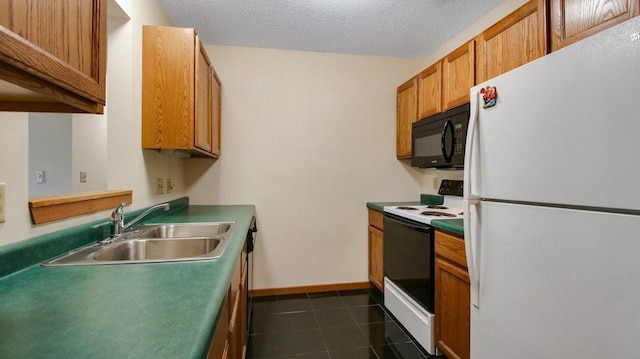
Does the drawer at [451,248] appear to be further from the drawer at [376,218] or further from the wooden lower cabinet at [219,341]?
the wooden lower cabinet at [219,341]

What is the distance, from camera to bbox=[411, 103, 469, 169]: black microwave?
1.96m

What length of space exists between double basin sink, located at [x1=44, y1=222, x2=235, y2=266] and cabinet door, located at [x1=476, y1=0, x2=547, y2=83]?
1.76 m

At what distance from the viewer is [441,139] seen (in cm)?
212

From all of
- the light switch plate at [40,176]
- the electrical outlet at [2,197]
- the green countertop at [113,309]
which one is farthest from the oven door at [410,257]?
the light switch plate at [40,176]

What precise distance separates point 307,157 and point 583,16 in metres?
2.21

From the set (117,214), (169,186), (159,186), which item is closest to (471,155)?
(117,214)

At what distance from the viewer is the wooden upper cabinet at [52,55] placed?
450mm

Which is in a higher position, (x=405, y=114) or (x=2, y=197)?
(x=405, y=114)

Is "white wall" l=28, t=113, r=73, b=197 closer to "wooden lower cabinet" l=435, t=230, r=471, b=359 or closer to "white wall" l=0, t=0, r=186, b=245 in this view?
"white wall" l=0, t=0, r=186, b=245

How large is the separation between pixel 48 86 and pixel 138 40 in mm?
1505

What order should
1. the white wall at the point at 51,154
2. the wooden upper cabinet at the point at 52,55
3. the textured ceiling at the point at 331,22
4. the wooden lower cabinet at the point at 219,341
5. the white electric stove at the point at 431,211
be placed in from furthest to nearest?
the white wall at the point at 51,154 < the textured ceiling at the point at 331,22 < the white electric stove at the point at 431,211 < the wooden lower cabinet at the point at 219,341 < the wooden upper cabinet at the point at 52,55

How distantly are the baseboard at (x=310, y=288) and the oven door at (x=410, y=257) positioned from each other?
1.94 ft

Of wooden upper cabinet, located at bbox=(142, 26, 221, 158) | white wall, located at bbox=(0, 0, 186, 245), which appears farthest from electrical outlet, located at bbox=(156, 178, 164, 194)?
wooden upper cabinet, located at bbox=(142, 26, 221, 158)

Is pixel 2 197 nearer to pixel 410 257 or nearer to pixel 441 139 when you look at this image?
pixel 410 257
